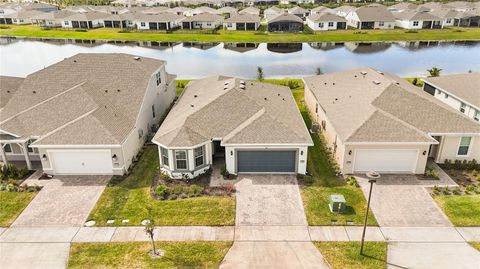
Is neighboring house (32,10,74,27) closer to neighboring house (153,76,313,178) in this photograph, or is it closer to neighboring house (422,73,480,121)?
neighboring house (153,76,313,178)

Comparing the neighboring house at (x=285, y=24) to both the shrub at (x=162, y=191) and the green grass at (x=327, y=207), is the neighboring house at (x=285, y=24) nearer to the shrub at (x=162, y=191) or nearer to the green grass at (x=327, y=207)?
the green grass at (x=327, y=207)

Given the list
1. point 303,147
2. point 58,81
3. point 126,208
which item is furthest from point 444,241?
point 58,81

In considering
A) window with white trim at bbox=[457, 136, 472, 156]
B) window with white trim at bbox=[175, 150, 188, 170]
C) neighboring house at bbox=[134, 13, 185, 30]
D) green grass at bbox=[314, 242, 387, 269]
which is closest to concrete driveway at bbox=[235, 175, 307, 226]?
green grass at bbox=[314, 242, 387, 269]

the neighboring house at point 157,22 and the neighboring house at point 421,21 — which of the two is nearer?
the neighboring house at point 421,21

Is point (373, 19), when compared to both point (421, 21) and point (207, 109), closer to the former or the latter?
point (421, 21)

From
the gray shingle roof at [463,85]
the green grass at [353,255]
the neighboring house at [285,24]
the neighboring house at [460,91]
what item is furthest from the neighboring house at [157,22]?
the green grass at [353,255]

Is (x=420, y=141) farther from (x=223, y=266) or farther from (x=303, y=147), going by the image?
(x=223, y=266)

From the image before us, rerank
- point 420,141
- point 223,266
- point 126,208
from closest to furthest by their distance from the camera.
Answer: point 223,266, point 126,208, point 420,141
